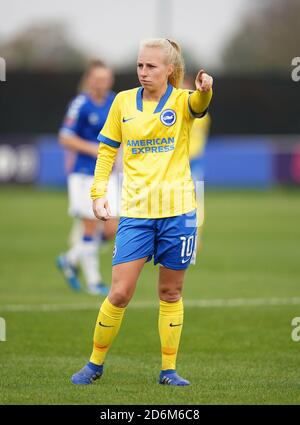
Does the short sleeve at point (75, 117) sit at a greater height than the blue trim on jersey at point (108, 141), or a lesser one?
lesser

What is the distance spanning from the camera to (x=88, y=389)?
21.3 feet

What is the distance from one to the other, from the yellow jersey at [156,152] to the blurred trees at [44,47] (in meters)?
38.8

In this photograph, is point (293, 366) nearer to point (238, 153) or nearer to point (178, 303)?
point (178, 303)

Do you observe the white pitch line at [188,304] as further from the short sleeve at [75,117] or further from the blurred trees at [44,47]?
the blurred trees at [44,47]

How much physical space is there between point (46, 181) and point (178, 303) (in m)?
21.0

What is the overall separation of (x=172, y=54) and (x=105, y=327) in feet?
5.95

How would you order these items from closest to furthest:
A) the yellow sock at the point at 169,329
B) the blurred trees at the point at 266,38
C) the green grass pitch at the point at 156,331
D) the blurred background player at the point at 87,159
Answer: the green grass pitch at the point at 156,331, the yellow sock at the point at 169,329, the blurred background player at the point at 87,159, the blurred trees at the point at 266,38

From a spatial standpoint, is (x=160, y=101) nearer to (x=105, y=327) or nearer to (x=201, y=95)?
(x=201, y=95)

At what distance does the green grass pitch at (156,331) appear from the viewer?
6445mm

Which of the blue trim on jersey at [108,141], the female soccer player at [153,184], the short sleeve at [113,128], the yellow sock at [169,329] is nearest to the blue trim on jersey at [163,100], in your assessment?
the female soccer player at [153,184]

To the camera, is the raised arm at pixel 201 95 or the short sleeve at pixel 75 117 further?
the short sleeve at pixel 75 117

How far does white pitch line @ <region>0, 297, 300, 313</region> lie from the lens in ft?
32.8

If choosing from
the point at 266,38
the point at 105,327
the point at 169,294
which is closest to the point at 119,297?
the point at 105,327

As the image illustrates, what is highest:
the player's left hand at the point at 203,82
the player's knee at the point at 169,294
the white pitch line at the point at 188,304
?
the player's left hand at the point at 203,82
